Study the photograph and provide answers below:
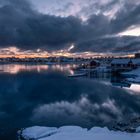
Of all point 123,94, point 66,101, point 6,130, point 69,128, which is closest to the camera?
point 69,128

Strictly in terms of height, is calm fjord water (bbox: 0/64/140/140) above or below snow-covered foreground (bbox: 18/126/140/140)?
below

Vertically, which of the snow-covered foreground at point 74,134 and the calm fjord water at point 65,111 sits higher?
the snow-covered foreground at point 74,134

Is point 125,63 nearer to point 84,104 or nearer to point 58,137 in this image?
point 84,104

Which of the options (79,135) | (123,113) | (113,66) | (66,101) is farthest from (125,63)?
(79,135)

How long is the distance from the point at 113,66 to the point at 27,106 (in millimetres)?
67383

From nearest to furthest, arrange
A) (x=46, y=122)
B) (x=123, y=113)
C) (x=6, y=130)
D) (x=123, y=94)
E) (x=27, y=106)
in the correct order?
(x=6, y=130) < (x=46, y=122) < (x=123, y=113) < (x=27, y=106) < (x=123, y=94)

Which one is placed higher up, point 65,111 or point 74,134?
point 74,134

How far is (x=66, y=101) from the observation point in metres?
34.6

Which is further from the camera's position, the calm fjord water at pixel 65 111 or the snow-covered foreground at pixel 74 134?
the calm fjord water at pixel 65 111

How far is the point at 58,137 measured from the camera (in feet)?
50.5

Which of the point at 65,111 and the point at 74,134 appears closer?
the point at 74,134

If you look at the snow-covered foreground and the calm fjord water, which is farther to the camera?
the calm fjord water

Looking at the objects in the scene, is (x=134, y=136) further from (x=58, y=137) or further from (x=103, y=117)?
(x=103, y=117)

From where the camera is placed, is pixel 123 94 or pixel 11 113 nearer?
pixel 11 113
